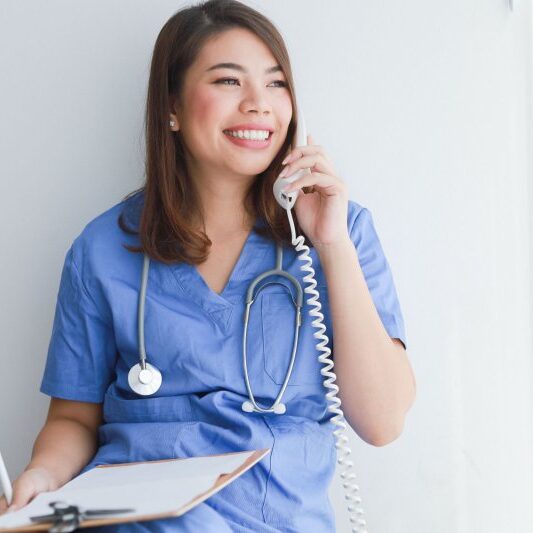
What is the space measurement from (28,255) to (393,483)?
85cm

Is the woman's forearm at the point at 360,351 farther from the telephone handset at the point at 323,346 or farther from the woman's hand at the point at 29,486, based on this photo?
the woman's hand at the point at 29,486

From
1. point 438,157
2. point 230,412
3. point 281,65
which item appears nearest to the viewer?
point 230,412

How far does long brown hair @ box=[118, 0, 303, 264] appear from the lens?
5.26ft

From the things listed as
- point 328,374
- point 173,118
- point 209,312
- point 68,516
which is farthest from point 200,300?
point 68,516

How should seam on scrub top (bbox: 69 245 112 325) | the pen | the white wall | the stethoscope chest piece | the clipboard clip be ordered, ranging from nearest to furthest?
the clipboard clip < the pen < the stethoscope chest piece < seam on scrub top (bbox: 69 245 112 325) < the white wall

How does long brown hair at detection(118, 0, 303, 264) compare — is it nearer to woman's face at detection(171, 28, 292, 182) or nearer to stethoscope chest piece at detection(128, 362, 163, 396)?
woman's face at detection(171, 28, 292, 182)

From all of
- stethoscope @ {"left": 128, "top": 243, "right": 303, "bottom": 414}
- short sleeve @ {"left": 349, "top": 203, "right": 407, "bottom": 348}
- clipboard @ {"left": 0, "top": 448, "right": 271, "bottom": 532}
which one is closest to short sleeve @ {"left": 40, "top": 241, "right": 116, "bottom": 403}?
stethoscope @ {"left": 128, "top": 243, "right": 303, "bottom": 414}

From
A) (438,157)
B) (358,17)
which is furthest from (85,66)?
(438,157)

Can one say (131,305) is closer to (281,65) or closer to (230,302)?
(230,302)

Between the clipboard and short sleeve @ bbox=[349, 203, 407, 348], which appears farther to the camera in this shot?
short sleeve @ bbox=[349, 203, 407, 348]

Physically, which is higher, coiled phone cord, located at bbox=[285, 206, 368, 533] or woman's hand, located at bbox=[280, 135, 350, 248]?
woman's hand, located at bbox=[280, 135, 350, 248]

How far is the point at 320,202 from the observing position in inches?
61.2

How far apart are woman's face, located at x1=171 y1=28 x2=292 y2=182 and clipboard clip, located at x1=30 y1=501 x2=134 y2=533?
2.17ft

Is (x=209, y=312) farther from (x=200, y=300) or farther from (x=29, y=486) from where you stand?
(x=29, y=486)
